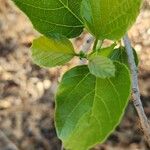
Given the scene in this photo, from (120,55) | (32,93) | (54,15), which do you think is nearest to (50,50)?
(54,15)

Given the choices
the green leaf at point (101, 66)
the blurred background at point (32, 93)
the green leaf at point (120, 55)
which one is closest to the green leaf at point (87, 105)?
the green leaf at point (101, 66)

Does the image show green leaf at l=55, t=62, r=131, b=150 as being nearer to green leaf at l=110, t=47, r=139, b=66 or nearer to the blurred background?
green leaf at l=110, t=47, r=139, b=66

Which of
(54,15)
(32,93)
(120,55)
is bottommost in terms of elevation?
(32,93)

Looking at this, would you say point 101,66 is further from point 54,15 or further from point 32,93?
point 32,93

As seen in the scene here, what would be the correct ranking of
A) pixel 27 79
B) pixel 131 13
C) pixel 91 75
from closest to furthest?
1. pixel 131 13
2. pixel 91 75
3. pixel 27 79

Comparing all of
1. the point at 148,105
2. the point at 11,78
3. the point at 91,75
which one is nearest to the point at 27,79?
the point at 11,78

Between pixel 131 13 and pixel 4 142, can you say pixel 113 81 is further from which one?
pixel 4 142

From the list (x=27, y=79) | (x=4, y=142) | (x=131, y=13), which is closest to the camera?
(x=131, y=13)
